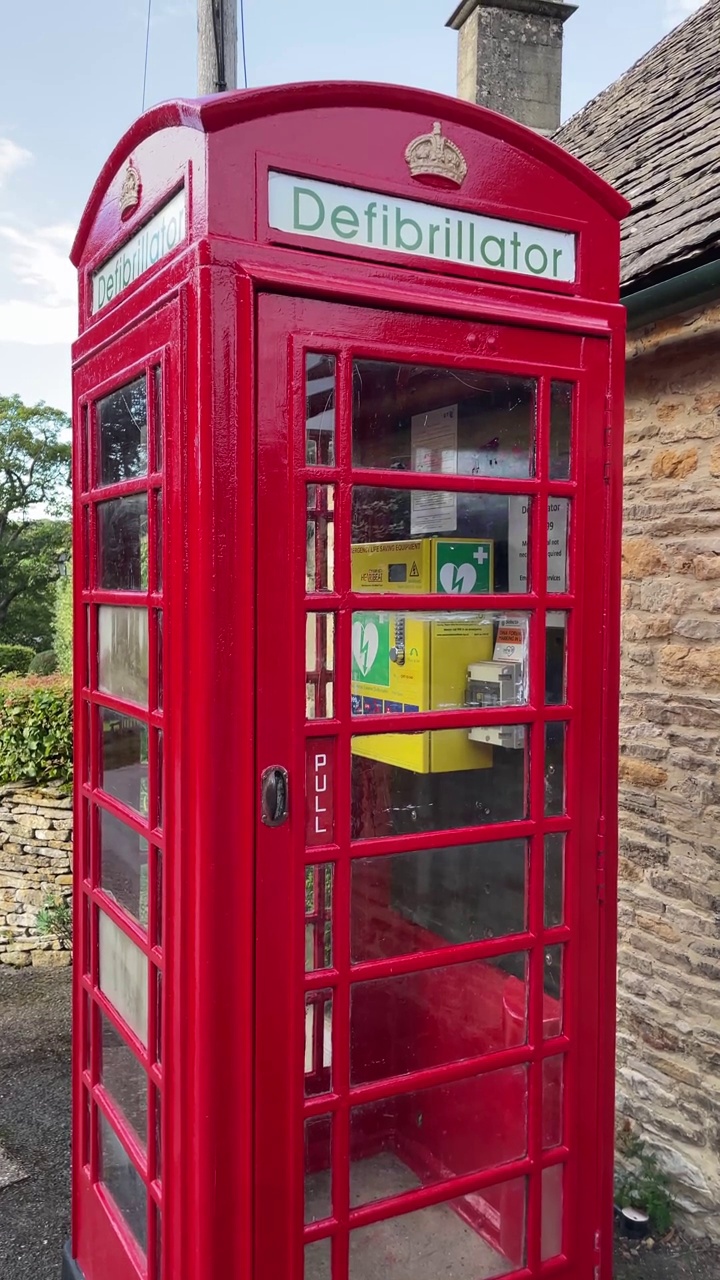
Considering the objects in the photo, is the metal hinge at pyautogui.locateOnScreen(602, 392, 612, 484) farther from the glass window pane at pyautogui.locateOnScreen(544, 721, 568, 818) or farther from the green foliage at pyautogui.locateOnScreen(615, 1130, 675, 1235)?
the green foliage at pyautogui.locateOnScreen(615, 1130, 675, 1235)

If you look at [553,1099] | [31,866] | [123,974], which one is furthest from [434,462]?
[31,866]

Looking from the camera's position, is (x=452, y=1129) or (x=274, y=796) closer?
(x=274, y=796)

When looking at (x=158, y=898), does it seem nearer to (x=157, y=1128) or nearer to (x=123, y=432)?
(x=157, y=1128)

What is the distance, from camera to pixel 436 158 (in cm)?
205

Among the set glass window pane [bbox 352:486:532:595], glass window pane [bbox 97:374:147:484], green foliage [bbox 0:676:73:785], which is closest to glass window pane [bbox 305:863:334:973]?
glass window pane [bbox 352:486:532:595]

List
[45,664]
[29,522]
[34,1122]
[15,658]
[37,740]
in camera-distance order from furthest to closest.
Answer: [29,522] → [15,658] → [45,664] → [37,740] → [34,1122]

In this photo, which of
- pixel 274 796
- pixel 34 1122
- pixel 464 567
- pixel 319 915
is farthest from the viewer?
pixel 34 1122

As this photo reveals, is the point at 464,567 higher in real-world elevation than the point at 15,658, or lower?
higher

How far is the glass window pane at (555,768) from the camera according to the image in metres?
2.29

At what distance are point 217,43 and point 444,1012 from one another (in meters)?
5.64

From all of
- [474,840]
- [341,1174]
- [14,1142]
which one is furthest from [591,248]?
[14,1142]

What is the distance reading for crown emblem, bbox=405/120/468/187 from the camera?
79.9 inches

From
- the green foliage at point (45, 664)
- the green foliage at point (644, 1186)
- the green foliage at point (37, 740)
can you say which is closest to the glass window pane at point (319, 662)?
the green foliage at point (644, 1186)

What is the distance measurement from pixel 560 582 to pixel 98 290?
1.36 m
